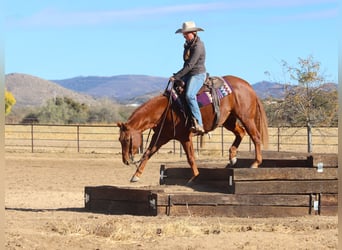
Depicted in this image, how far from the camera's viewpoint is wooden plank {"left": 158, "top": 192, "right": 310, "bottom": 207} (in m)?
10.1

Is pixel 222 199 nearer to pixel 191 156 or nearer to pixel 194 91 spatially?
pixel 191 156

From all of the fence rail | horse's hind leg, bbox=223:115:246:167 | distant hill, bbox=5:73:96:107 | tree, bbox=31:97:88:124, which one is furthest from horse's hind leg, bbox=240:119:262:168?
distant hill, bbox=5:73:96:107

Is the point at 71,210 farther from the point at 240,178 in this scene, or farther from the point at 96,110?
the point at 96,110

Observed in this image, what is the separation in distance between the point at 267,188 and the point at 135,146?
2.06m

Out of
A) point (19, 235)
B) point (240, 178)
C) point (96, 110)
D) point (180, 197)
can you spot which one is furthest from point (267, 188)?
point (96, 110)

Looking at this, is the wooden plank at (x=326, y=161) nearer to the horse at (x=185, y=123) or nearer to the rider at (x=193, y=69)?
the horse at (x=185, y=123)

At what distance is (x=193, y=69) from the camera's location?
426 inches

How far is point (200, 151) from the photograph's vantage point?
93.3 ft

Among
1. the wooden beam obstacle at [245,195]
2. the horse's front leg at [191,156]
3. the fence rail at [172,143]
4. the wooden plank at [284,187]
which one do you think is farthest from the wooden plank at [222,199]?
the fence rail at [172,143]

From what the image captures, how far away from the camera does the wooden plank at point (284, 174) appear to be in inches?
409

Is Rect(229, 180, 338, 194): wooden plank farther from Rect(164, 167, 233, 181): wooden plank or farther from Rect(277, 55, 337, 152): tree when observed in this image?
Rect(277, 55, 337, 152): tree

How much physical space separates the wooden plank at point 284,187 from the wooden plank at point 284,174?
0.07m

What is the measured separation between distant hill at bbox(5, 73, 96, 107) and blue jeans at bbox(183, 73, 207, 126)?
159775 millimetres

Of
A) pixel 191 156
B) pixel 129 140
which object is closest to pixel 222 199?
pixel 191 156
